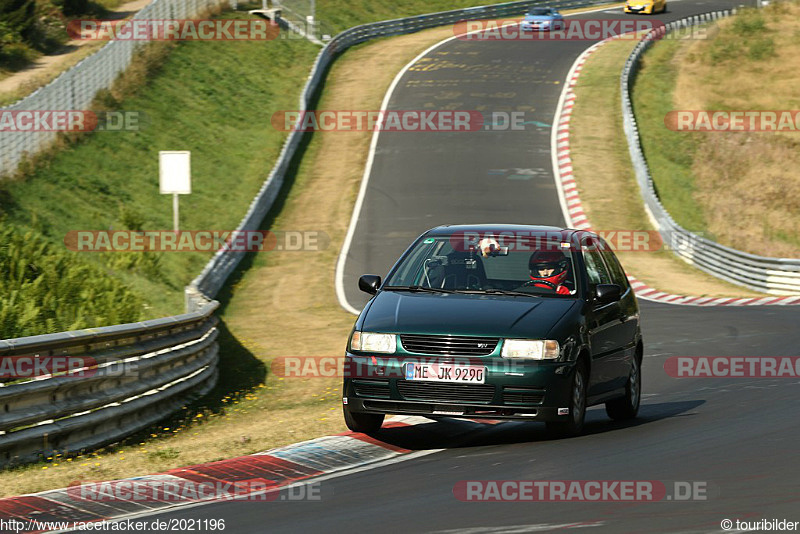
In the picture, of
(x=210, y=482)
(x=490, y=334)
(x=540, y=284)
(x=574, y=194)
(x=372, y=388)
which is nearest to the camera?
(x=210, y=482)

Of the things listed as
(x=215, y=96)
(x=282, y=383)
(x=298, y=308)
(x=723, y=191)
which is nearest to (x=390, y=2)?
(x=215, y=96)

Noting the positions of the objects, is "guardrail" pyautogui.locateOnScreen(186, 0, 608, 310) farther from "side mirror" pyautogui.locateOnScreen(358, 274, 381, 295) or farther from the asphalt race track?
"side mirror" pyautogui.locateOnScreen(358, 274, 381, 295)

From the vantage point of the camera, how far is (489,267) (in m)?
10.4

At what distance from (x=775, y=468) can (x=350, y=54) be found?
46552mm

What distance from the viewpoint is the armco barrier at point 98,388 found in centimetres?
942

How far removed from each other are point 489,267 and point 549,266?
1.64 ft

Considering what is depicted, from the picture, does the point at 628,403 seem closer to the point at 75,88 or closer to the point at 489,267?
the point at 489,267

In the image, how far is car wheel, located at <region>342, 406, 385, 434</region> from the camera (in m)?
9.59

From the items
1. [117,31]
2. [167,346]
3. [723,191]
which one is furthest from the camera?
[117,31]

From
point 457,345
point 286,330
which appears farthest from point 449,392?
point 286,330

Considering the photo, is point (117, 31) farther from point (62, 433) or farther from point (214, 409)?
point (62, 433)

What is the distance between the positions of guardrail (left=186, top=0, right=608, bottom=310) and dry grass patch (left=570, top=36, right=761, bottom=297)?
875cm

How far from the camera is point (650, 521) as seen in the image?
6.68 m

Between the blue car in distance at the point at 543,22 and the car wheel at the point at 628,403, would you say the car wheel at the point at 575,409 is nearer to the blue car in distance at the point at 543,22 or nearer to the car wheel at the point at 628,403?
the car wheel at the point at 628,403
